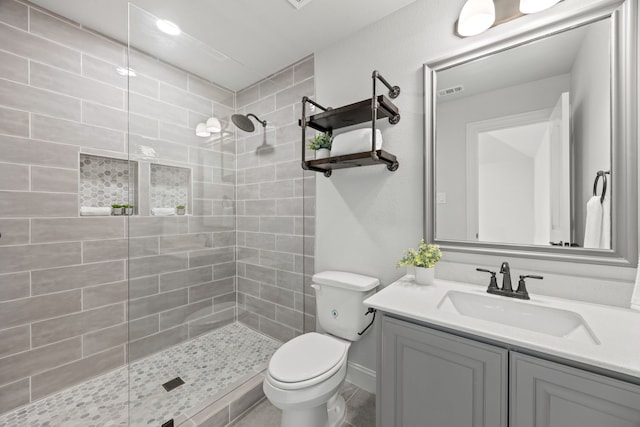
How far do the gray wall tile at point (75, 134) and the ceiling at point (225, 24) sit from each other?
721 millimetres

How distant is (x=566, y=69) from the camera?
117 centimetres

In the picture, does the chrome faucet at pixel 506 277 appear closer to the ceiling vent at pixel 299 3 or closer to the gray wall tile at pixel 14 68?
the ceiling vent at pixel 299 3

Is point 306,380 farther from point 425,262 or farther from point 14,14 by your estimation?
point 14,14

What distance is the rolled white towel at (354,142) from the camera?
1511mm

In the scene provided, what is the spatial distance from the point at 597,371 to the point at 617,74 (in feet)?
3.91

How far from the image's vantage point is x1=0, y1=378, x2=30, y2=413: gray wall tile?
1489 millimetres

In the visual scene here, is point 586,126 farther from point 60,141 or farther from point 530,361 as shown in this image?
point 60,141

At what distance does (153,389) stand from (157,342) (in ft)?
0.80

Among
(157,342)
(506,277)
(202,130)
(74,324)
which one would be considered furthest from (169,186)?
(506,277)

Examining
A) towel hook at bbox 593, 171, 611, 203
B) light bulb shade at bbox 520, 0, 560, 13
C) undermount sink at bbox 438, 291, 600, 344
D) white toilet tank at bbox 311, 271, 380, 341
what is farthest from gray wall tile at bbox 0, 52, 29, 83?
towel hook at bbox 593, 171, 611, 203

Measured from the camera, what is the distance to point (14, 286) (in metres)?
1.54

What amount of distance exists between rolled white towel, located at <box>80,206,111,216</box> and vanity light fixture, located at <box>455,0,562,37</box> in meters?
2.64

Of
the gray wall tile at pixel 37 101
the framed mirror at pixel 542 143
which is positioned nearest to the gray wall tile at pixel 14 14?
the gray wall tile at pixel 37 101

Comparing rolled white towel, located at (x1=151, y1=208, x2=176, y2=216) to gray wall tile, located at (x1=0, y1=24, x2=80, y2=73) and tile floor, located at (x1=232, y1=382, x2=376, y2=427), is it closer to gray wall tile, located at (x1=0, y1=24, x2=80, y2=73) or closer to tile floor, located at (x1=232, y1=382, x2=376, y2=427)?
gray wall tile, located at (x1=0, y1=24, x2=80, y2=73)
